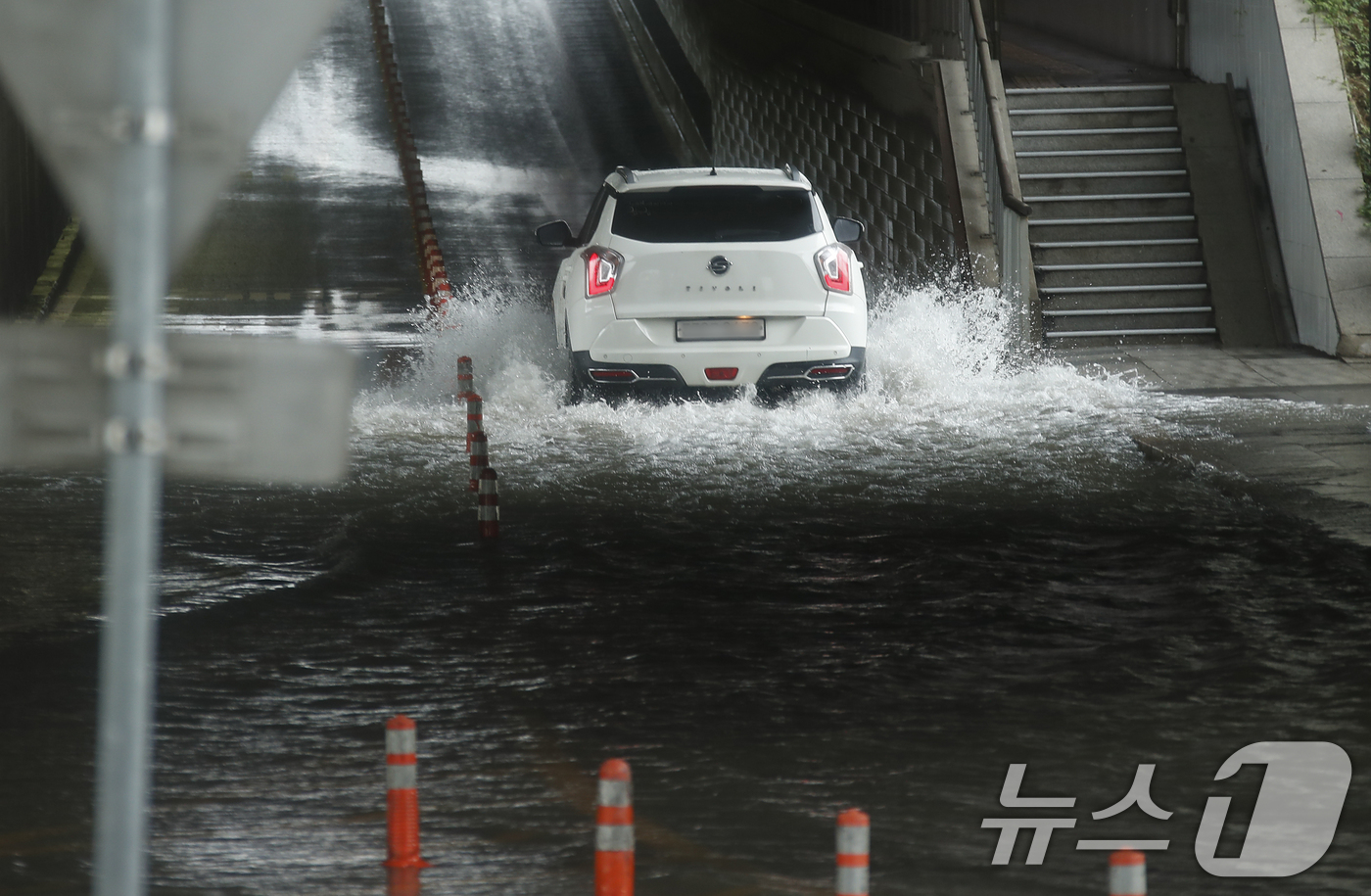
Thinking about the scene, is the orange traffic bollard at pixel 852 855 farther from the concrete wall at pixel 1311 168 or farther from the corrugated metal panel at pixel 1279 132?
the corrugated metal panel at pixel 1279 132

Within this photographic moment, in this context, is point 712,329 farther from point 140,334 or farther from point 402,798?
point 140,334

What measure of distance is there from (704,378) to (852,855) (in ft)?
30.7

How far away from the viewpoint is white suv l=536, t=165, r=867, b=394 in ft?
41.5

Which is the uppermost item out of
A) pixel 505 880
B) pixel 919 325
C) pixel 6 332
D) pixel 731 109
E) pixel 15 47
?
pixel 731 109

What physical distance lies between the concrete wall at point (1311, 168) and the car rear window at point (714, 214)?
6382 millimetres

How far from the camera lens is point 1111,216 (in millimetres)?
19078

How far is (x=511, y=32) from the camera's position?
120 feet

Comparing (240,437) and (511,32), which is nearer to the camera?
(240,437)

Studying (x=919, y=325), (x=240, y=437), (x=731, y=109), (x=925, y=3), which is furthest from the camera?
(x=731, y=109)

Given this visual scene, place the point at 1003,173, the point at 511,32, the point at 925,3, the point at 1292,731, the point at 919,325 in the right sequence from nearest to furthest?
1. the point at 1292,731
2. the point at 919,325
3. the point at 1003,173
4. the point at 925,3
5. the point at 511,32

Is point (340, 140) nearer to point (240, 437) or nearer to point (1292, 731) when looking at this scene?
point (1292, 731)

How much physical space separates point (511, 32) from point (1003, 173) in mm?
21521

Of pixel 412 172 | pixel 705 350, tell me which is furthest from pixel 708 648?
pixel 412 172

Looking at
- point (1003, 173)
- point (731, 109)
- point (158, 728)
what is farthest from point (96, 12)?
point (731, 109)
